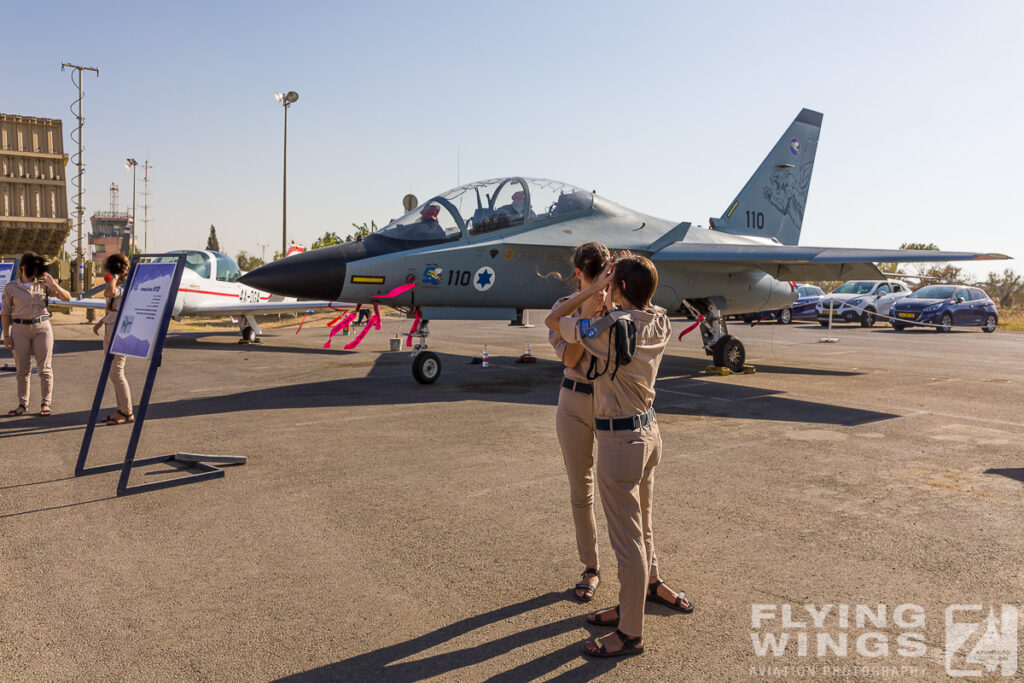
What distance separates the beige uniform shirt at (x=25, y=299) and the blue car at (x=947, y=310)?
84.6ft

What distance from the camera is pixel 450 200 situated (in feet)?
35.6

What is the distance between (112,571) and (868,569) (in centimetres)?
438

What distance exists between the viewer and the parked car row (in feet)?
84.2

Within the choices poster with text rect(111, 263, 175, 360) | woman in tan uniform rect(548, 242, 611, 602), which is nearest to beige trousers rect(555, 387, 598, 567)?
woman in tan uniform rect(548, 242, 611, 602)

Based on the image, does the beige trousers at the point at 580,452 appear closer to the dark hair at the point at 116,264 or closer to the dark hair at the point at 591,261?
the dark hair at the point at 591,261

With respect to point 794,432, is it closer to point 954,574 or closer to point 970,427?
point 970,427

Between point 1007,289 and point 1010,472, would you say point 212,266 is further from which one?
point 1007,289

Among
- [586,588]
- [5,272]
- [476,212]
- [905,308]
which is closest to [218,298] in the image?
[5,272]

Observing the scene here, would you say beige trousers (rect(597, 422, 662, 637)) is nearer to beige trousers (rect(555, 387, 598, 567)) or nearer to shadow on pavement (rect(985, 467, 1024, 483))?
beige trousers (rect(555, 387, 598, 567))

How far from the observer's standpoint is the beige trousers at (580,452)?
351cm

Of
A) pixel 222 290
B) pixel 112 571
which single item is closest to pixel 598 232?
pixel 112 571

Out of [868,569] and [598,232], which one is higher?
[598,232]

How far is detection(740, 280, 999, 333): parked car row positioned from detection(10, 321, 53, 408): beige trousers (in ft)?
67.4

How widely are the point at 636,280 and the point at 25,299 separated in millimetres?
8511
